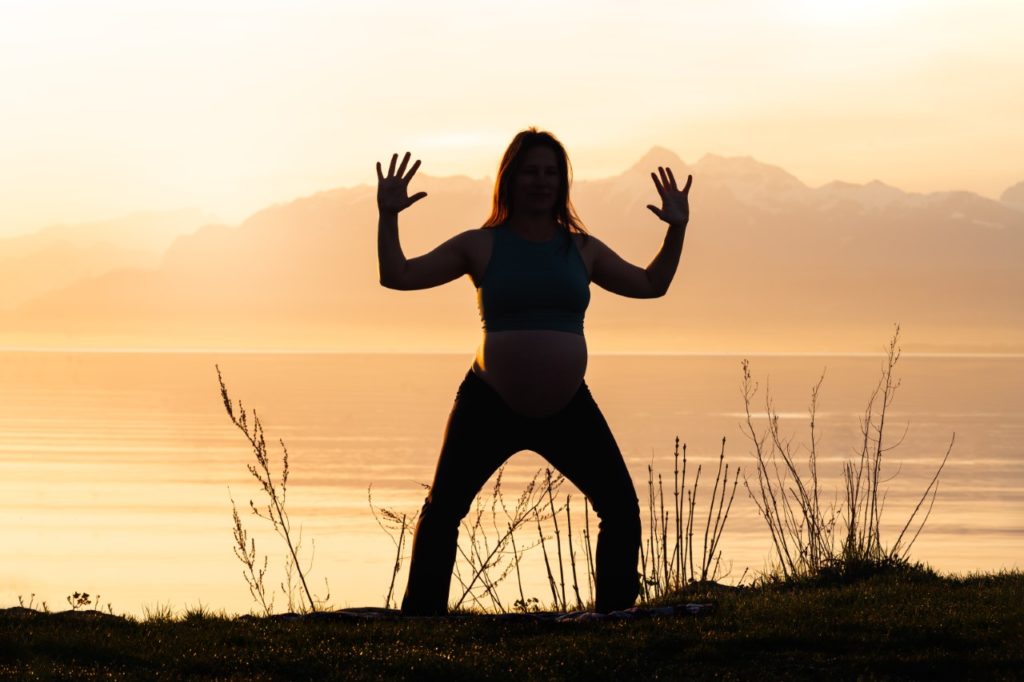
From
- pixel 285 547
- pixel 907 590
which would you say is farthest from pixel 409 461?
pixel 907 590

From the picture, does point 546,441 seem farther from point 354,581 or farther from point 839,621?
point 354,581

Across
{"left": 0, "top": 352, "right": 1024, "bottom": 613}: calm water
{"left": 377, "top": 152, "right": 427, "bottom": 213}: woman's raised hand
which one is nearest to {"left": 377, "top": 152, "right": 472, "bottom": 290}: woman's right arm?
{"left": 377, "top": 152, "right": 427, "bottom": 213}: woman's raised hand

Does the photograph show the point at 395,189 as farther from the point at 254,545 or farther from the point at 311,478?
the point at 311,478

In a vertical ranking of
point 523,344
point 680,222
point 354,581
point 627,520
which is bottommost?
point 354,581

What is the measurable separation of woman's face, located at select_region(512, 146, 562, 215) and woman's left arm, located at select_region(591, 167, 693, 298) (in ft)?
1.28

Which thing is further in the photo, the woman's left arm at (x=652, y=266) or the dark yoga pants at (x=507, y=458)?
the woman's left arm at (x=652, y=266)

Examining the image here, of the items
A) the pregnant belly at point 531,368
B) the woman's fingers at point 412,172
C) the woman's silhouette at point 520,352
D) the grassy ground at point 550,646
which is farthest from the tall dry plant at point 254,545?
the woman's fingers at point 412,172

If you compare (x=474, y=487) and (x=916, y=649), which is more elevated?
(x=474, y=487)

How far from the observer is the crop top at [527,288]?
22.8ft

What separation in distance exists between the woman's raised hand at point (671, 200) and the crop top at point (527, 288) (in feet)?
2.03

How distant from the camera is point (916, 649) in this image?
22.1 feet

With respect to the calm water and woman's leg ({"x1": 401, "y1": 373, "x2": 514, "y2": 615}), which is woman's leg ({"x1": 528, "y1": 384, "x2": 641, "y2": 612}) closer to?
woman's leg ({"x1": 401, "y1": 373, "x2": 514, "y2": 615})

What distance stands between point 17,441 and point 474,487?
25.3 metres

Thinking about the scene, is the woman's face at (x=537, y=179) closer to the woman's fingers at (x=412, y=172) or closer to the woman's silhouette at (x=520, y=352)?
the woman's silhouette at (x=520, y=352)
